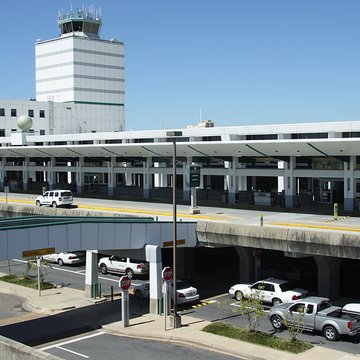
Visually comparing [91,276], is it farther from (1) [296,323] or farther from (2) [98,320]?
(1) [296,323]

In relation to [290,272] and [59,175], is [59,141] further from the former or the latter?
[290,272]

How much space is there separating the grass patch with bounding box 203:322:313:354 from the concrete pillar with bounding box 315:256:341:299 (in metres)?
7.95

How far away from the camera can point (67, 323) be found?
29812 millimetres

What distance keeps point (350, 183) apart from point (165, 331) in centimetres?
2377

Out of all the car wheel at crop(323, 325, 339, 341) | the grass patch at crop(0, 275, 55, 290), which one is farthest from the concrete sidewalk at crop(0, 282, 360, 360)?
the car wheel at crop(323, 325, 339, 341)

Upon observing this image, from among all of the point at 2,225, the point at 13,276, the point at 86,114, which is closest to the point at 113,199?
the point at 13,276

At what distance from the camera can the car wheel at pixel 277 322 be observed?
1080 inches

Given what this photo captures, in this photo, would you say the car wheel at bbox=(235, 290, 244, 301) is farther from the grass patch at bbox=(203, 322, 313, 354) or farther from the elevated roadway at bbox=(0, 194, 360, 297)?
the grass patch at bbox=(203, 322, 313, 354)

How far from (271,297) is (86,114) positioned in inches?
3555

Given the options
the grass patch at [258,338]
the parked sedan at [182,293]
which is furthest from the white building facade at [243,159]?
the grass patch at [258,338]

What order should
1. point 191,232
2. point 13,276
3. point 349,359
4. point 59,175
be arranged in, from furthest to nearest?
point 59,175
point 13,276
point 191,232
point 349,359

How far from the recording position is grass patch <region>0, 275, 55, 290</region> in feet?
125

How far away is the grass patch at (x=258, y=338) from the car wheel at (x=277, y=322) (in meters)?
1.68

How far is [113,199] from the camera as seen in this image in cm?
6206
